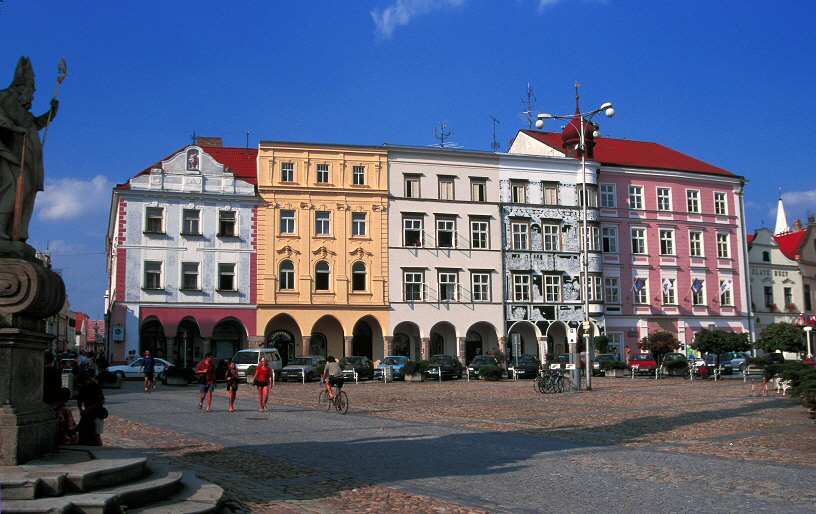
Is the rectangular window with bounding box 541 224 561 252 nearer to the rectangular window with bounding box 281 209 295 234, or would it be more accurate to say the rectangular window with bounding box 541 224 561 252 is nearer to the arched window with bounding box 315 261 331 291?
the arched window with bounding box 315 261 331 291

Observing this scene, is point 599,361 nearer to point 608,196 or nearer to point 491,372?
point 491,372

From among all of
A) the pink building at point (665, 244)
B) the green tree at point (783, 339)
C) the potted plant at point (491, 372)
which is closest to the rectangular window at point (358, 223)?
the potted plant at point (491, 372)

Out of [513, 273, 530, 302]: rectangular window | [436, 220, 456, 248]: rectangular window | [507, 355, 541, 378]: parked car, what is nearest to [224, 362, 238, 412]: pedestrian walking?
[507, 355, 541, 378]: parked car

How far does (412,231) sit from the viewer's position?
5322cm

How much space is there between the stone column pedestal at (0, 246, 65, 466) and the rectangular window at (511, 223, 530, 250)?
47656 mm

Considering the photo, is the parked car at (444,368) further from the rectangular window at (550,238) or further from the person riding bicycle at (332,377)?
the person riding bicycle at (332,377)

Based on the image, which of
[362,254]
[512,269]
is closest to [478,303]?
[512,269]

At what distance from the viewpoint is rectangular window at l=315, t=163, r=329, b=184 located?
51.8 m

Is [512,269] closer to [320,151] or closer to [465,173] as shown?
[465,173]

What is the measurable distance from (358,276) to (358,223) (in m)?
3.57

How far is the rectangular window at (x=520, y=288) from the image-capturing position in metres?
54.6

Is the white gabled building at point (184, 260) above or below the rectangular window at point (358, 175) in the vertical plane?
below

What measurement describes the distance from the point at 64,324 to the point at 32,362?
482 feet

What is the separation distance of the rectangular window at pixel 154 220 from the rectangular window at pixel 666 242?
3628cm
